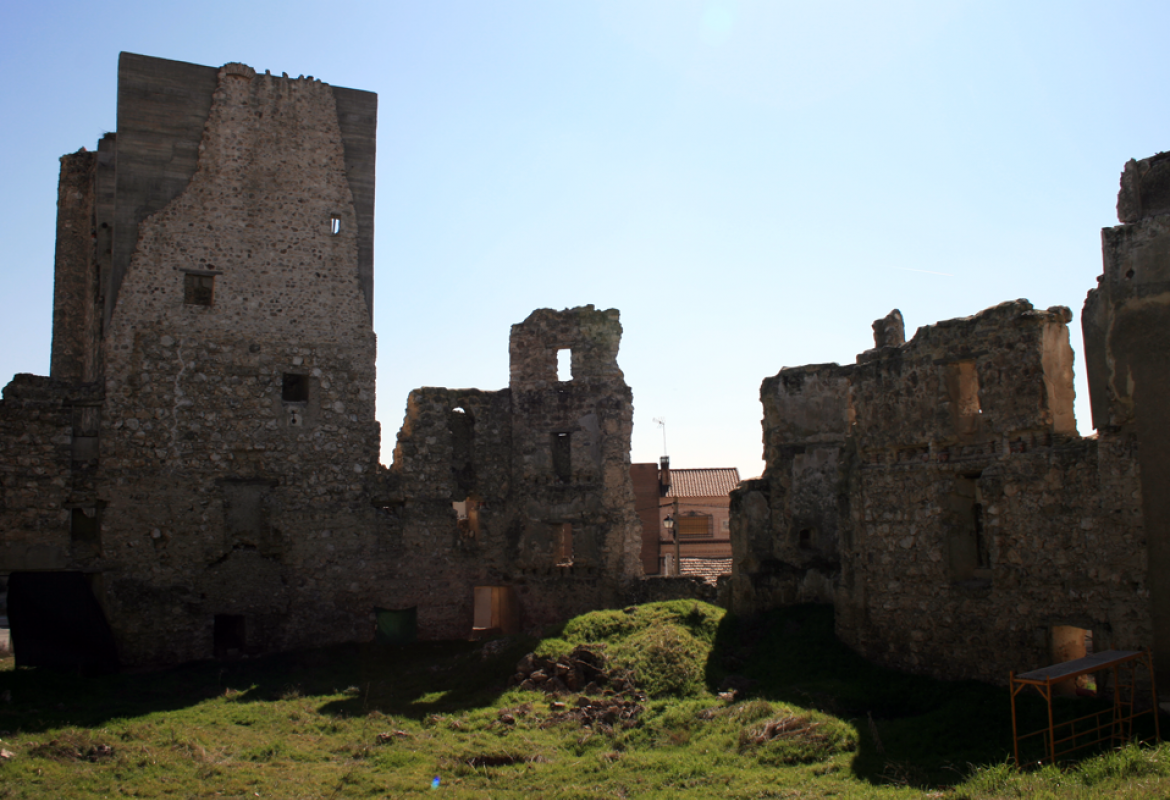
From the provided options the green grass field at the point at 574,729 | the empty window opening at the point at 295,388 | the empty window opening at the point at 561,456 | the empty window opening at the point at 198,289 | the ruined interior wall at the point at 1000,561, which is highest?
the empty window opening at the point at 198,289

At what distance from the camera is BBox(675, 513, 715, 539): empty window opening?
1489 inches

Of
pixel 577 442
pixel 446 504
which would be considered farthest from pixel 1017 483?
pixel 446 504

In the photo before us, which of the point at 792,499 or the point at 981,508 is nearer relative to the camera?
the point at 981,508

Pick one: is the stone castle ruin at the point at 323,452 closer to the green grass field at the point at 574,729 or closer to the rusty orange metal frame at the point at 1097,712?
the green grass field at the point at 574,729

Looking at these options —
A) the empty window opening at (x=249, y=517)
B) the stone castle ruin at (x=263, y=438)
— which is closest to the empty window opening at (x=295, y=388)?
the stone castle ruin at (x=263, y=438)

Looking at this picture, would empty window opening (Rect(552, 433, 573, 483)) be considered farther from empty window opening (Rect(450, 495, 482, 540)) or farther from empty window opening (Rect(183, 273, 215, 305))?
empty window opening (Rect(183, 273, 215, 305))

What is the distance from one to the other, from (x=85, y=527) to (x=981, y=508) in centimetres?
1582

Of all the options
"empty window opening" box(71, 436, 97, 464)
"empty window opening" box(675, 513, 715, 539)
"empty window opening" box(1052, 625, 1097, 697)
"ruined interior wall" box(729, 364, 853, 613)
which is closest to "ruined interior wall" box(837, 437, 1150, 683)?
"empty window opening" box(1052, 625, 1097, 697)

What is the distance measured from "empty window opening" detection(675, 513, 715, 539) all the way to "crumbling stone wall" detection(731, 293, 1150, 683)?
74.1 ft

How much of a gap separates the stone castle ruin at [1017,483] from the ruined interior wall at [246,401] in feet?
34.1

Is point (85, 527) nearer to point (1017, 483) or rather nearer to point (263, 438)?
point (263, 438)

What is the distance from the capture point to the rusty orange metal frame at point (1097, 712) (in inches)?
380

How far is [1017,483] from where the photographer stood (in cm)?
1222

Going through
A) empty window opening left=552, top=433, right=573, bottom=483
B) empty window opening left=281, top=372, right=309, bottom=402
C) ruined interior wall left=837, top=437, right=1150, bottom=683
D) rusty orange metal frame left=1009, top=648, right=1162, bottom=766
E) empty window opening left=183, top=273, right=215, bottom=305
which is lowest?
rusty orange metal frame left=1009, top=648, right=1162, bottom=766
